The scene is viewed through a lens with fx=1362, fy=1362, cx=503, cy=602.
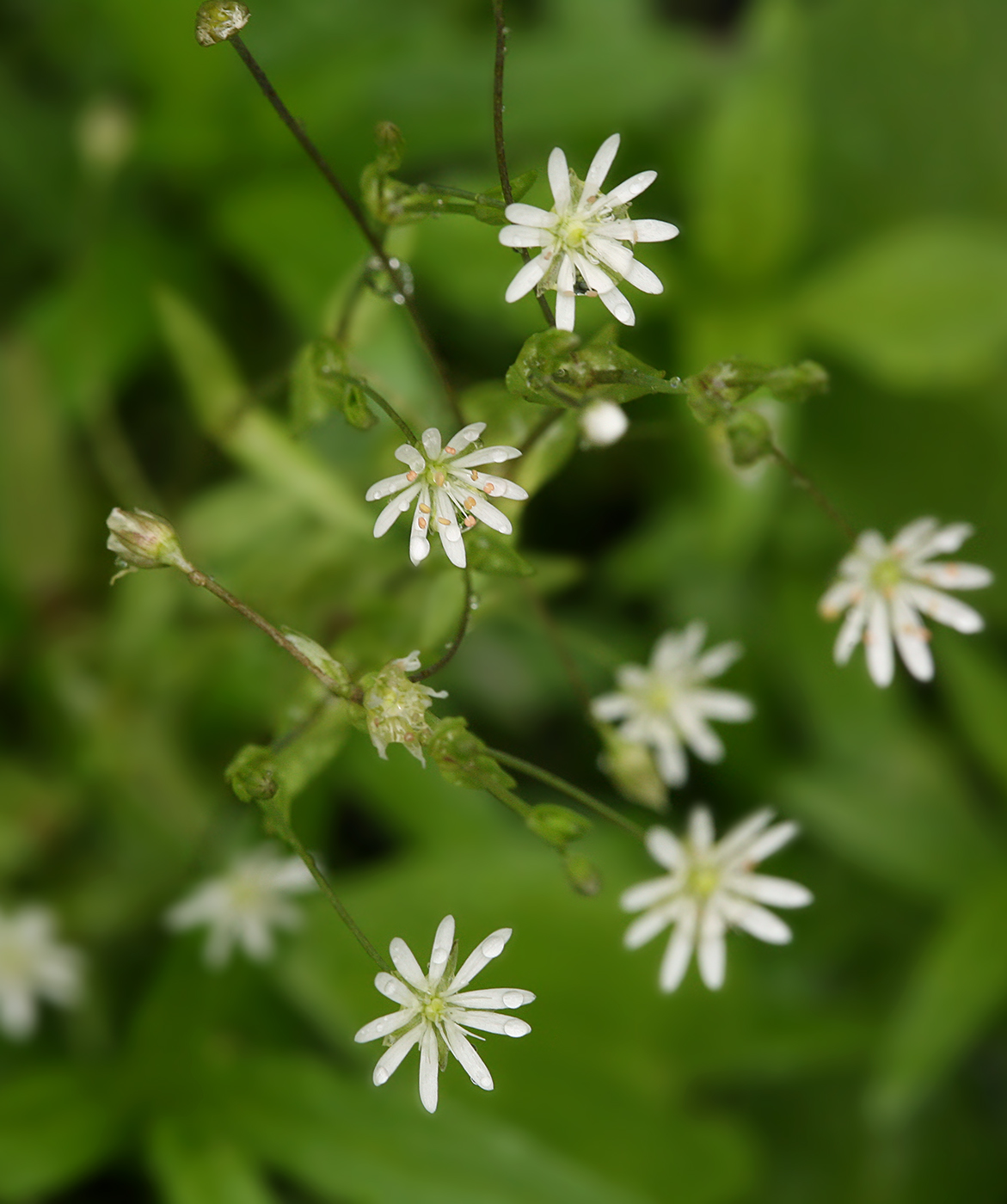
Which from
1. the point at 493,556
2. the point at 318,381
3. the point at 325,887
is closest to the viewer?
the point at 325,887

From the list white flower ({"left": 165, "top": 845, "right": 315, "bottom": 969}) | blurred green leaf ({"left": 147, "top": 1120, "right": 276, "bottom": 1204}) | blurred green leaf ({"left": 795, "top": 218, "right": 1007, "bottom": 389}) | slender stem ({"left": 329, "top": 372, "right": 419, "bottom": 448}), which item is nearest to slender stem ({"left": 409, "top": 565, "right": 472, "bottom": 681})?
slender stem ({"left": 329, "top": 372, "right": 419, "bottom": 448})

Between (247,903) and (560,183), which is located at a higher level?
(560,183)

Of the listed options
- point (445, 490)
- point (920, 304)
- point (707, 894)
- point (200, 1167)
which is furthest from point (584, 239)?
point (200, 1167)

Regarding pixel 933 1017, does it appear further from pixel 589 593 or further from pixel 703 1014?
pixel 589 593

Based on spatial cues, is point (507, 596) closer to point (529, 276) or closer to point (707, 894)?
point (707, 894)

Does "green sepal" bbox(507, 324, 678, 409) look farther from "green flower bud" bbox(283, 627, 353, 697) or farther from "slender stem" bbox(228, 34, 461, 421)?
"green flower bud" bbox(283, 627, 353, 697)

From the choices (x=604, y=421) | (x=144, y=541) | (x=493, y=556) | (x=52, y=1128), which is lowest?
(x=52, y=1128)

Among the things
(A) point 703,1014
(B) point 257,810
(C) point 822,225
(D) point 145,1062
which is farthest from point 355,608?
(C) point 822,225
